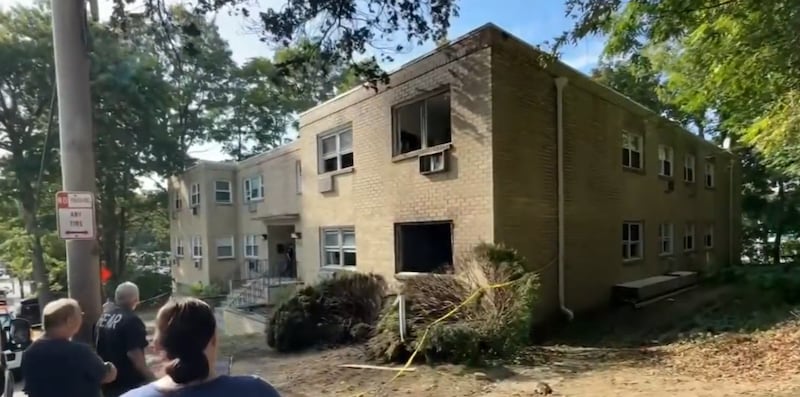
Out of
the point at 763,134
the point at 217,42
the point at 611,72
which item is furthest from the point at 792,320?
the point at 217,42

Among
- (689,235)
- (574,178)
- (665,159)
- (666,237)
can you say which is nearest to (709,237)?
(689,235)

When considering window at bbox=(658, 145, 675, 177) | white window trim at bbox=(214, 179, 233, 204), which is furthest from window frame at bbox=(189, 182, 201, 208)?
window at bbox=(658, 145, 675, 177)

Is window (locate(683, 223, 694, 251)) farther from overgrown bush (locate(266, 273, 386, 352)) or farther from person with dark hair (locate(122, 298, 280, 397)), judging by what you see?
person with dark hair (locate(122, 298, 280, 397))

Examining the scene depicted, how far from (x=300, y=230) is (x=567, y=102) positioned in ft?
32.8

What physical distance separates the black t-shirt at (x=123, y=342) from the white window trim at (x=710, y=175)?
21947 millimetres

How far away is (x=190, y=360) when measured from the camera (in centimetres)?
201

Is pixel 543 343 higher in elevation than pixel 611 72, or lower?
lower

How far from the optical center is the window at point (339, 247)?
1518cm

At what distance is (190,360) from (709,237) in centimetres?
2384

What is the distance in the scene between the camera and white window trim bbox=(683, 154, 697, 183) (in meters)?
19.5

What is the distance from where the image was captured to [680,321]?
11.6m

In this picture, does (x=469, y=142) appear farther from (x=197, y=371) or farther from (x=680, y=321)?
(x=197, y=371)

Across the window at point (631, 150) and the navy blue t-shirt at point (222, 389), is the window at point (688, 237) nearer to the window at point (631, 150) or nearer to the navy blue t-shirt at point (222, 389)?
the window at point (631, 150)

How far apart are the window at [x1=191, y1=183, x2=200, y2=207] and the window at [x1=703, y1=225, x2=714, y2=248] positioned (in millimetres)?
23725
